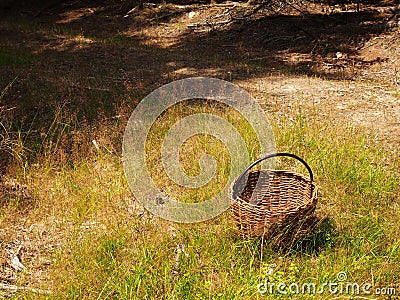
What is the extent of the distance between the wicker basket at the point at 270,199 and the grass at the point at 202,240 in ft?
0.44

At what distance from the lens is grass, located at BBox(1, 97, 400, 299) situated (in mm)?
2775

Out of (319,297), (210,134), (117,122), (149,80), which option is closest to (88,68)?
(149,80)

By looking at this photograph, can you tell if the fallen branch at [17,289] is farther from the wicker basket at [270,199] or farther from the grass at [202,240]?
the wicker basket at [270,199]

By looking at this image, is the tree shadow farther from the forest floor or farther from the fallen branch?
the fallen branch

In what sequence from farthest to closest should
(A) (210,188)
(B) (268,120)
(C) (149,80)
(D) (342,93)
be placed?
(C) (149,80) → (D) (342,93) → (B) (268,120) → (A) (210,188)

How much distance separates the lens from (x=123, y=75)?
6824mm

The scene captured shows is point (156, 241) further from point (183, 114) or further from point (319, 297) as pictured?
point (183, 114)

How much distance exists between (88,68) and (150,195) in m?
3.69

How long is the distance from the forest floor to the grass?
0.11 feet

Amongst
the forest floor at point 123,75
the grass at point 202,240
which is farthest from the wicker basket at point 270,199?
the forest floor at point 123,75

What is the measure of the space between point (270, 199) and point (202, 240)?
0.69 metres

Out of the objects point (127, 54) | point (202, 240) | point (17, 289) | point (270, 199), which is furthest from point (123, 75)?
point (17, 289)

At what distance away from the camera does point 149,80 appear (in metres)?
6.67

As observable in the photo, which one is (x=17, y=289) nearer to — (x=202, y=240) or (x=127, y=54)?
(x=202, y=240)
